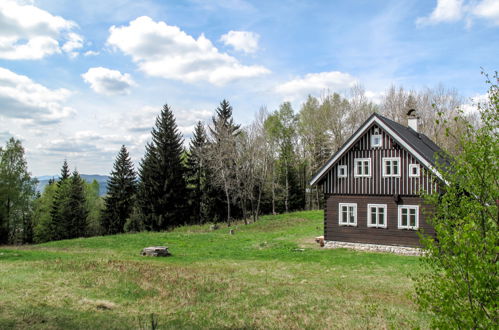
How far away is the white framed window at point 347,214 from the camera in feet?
80.0

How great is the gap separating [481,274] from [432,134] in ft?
155

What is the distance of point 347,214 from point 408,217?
13.5ft

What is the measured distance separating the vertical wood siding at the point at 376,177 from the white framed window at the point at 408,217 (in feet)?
3.12

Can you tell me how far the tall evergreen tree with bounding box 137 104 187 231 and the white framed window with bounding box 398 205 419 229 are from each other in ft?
114

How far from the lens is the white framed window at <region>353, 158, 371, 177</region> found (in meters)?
23.8

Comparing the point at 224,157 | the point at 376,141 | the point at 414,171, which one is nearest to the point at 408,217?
the point at 414,171

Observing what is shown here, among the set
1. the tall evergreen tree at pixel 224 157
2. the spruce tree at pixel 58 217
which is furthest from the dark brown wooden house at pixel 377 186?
the spruce tree at pixel 58 217

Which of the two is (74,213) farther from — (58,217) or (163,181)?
(163,181)

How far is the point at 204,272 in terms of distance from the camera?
16922 millimetres

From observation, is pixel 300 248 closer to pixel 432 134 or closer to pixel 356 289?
pixel 356 289

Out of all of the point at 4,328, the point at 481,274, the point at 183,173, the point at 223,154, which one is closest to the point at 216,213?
the point at 183,173

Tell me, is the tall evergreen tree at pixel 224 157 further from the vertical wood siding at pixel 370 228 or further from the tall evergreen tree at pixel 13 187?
the tall evergreen tree at pixel 13 187

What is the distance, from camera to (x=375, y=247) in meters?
23.4

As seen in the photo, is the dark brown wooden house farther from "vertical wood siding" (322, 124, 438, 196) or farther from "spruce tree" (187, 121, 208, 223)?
"spruce tree" (187, 121, 208, 223)
